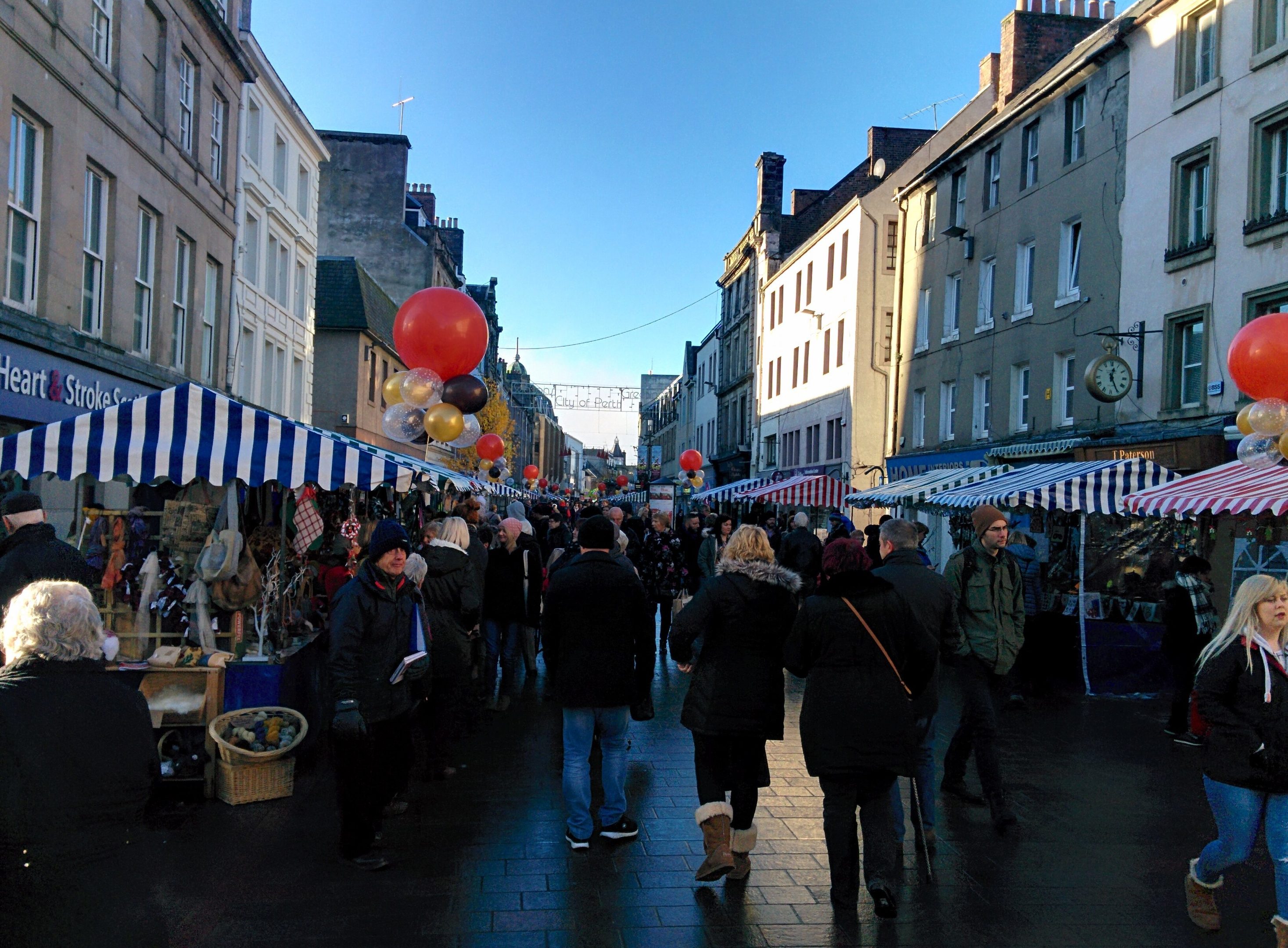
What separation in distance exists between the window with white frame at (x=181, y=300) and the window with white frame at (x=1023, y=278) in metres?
16.4

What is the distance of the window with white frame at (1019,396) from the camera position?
2070cm

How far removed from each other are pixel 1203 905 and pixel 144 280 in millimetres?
16442

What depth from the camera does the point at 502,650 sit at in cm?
928

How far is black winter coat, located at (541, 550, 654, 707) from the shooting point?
546 centimetres

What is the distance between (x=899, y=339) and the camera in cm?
2773

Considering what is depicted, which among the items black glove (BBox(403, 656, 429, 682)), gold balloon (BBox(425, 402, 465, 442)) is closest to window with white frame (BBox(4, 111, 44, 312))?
gold balloon (BBox(425, 402, 465, 442))

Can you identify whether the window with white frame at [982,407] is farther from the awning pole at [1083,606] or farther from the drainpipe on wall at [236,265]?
the drainpipe on wall at [236,265]

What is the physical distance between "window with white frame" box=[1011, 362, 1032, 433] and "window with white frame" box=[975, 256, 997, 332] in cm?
154

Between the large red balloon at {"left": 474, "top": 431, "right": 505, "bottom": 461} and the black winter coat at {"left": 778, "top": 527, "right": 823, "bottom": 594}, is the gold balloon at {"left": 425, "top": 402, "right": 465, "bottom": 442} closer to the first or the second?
the black winter coat at {"left": 778, "top": 527, "right": 823, "bottom": 594}

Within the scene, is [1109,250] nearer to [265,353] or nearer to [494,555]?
[494,555]

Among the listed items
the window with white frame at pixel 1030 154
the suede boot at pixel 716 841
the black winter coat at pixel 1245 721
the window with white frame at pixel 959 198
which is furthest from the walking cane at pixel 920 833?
the window with white frame at pixel 959 198

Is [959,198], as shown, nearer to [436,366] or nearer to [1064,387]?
[1064,387]

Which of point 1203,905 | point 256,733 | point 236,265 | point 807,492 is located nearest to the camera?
point 1203,905

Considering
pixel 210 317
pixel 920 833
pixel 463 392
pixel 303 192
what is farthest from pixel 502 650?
pixel 303 192
